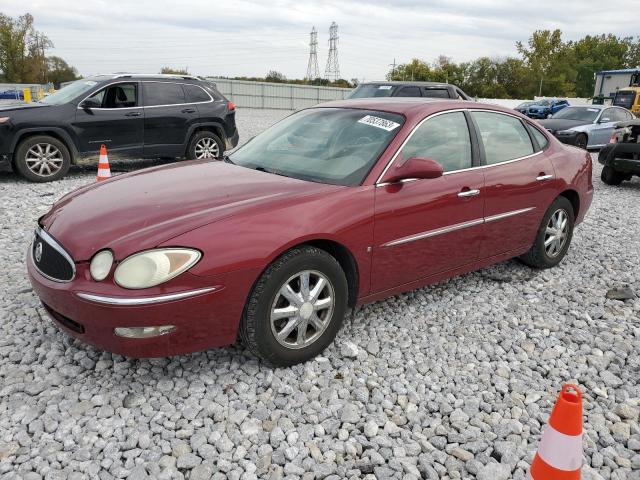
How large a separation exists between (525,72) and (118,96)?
2968 inches

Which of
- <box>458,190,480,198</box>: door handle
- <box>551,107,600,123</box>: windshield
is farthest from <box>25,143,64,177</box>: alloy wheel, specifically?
<box>551,107,600,123</box>: windshield

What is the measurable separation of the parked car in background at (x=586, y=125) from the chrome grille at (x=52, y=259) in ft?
46.3

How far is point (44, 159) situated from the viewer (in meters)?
8.43

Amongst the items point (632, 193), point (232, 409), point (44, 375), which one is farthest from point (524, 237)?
point (632, 193)

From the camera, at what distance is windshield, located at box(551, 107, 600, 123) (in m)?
15.5

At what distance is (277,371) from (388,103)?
2211mm

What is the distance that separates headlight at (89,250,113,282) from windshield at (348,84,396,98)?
29.9 feet

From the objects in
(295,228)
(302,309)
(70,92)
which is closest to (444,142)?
(295,228)

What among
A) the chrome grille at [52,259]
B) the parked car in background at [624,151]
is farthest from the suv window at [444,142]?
the parked car in background at [624,151]

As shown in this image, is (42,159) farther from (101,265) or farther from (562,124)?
(562,124)

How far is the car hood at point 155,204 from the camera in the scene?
2.90 m

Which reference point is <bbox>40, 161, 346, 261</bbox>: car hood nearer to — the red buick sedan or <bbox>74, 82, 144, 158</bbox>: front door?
the red buick sedan

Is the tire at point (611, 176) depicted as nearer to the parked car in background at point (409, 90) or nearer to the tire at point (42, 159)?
the parked car in background at point (409, 90)

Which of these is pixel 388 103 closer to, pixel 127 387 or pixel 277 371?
pixel 277 371
